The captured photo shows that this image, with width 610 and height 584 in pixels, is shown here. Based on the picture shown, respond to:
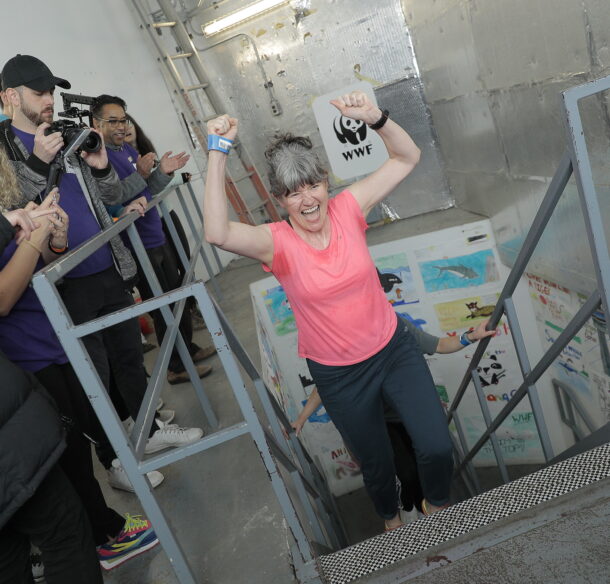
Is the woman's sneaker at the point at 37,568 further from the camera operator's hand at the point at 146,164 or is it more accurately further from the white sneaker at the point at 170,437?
the camera operator's hand at the point at 146,164

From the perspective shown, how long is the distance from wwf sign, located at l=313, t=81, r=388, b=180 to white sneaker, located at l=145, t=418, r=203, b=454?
10.1ft

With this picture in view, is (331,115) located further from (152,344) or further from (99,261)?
(99,261)

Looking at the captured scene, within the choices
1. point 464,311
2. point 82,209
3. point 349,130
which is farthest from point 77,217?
point 349,130

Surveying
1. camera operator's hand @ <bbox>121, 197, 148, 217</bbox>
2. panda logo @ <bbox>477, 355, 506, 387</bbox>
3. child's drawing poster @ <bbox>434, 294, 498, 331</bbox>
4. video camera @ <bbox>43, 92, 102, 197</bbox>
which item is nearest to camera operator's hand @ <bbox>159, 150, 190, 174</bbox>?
camera operator's hand @ <bbox>121, 197, 148, 217</bbox>

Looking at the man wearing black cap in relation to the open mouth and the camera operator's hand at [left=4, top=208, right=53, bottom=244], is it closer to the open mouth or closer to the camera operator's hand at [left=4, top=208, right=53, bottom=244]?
the camera operator's hand at [left=4, top=208, right=53, bottom=244]

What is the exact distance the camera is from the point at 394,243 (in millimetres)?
4395

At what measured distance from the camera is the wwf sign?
4738mm

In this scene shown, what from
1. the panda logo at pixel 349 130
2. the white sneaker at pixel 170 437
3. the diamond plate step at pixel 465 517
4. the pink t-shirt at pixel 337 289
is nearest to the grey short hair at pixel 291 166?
the pink t-shirt at pixel 337 289

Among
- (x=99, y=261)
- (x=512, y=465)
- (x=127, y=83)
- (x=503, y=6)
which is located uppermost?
(x=127, y=83)

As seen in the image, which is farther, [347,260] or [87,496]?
[347,260]

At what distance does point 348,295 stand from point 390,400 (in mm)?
387

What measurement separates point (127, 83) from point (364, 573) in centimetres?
444

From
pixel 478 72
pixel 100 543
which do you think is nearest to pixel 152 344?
pixel 100 543

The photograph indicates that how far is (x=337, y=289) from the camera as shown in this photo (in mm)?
1786
